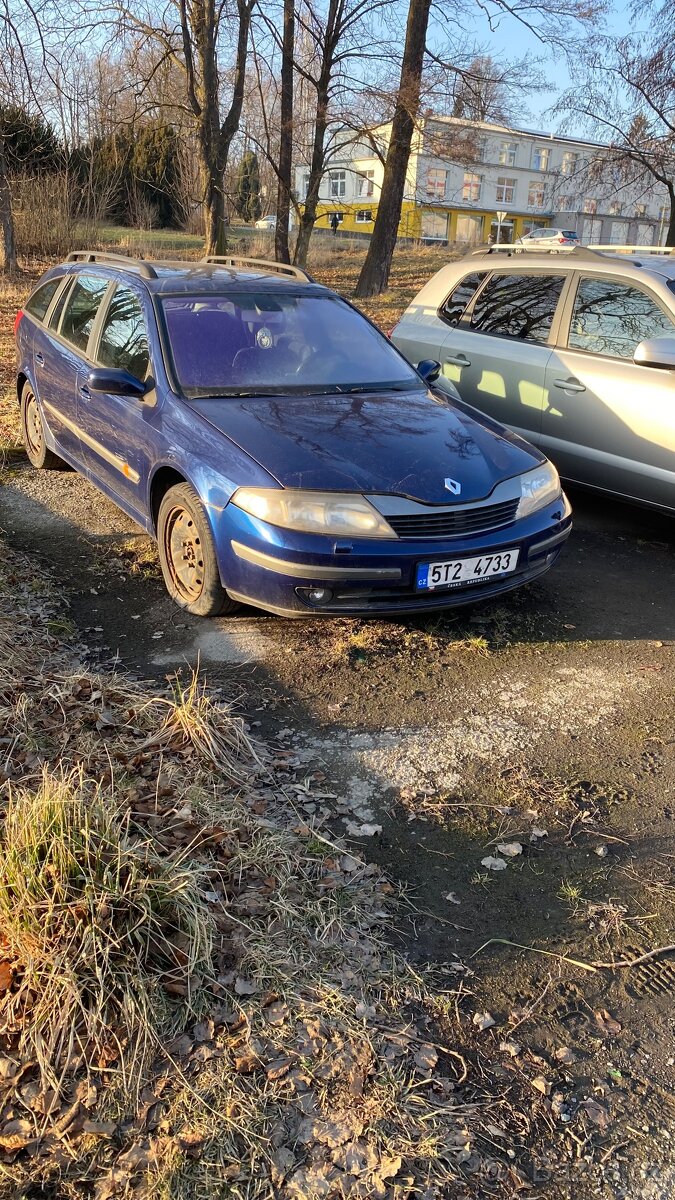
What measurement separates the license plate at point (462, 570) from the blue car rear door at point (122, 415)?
1596mm

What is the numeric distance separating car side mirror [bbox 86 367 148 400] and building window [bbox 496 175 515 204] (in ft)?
224

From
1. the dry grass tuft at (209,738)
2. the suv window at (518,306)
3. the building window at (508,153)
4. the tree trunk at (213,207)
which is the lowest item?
the dry grass tuft at (209,738)

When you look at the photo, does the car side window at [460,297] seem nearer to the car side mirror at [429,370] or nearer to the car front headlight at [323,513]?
the car side mirror at [429,370]

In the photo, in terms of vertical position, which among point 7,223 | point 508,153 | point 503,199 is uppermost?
point 508,153

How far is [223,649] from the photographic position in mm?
4199

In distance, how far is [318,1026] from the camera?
2.19 m

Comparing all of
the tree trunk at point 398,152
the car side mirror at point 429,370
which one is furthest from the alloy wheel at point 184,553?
the tree trunk at point 398,152

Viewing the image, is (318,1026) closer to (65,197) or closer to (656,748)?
(656,748)

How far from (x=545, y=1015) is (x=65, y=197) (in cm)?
2273

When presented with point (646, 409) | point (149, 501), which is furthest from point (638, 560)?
point (149, 501)

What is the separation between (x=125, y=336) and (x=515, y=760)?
11.0 feet

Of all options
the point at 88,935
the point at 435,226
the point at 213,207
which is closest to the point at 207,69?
the point at 213,207

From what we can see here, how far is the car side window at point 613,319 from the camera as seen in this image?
557cm

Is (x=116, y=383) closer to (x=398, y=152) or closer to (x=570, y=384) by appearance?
(x=570, y=384)
